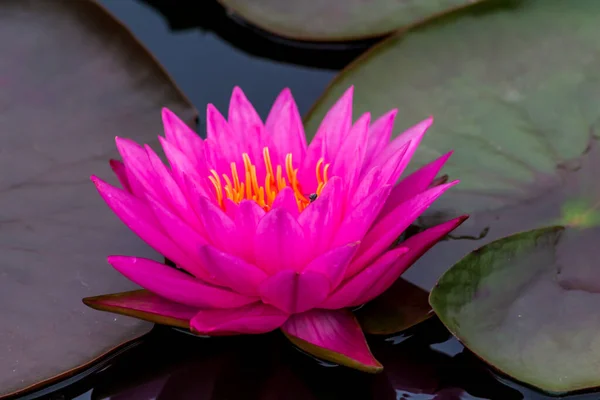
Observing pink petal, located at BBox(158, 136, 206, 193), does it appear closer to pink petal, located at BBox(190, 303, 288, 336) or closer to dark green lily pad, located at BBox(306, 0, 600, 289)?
pink petal, located at BBox(190, 303, 288, 336)

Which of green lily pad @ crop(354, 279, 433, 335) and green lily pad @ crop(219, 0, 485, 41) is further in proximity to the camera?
green lily pad @ crop(219, 0, 485, 41)

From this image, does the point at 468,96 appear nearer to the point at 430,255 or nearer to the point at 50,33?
the point at 430,255

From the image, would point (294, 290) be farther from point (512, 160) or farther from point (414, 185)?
point (512, 160)

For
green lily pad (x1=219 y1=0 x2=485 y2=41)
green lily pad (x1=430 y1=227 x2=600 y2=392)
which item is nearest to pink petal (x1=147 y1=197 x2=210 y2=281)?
green lily pad (x1=430 y1=227 x2=600 y2=392)

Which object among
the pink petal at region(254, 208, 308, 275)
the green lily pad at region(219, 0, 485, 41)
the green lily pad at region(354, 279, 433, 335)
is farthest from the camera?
the green lily pad at region(219, 0, 485, 41)

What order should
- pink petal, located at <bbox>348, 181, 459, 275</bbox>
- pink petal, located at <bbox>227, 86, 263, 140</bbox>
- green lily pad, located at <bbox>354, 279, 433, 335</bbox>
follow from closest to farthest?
1. pink petal, located at <bbox>348, 181, 459, 275</bbox>
2. green lily pad, located at <bbox>354, 279, 433, 335</bbox>
3. pink petal, located at <bbox>227, 86, 263, 140</bbox>

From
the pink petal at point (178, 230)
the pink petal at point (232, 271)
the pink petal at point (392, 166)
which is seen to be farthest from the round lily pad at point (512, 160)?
the pink petal at point (178, 230)
